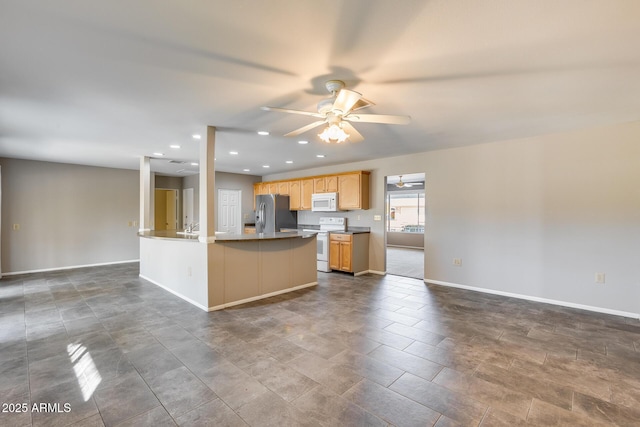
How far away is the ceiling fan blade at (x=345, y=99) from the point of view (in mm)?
2162

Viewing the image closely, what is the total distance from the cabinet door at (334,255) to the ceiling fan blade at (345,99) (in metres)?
3.85

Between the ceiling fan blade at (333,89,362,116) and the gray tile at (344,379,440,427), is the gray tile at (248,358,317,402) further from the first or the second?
the ceiling fan blade at (333,89,362,116)

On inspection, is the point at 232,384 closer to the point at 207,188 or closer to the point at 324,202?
the point at 207,188

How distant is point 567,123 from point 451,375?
3341 mm

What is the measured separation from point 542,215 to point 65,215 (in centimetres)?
902

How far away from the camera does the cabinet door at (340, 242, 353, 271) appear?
226 inches

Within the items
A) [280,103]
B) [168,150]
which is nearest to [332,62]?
[280,103]

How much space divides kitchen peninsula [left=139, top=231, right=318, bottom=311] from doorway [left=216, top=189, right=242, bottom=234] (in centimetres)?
291

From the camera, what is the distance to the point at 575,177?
3879mm

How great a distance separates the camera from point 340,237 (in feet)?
19.3

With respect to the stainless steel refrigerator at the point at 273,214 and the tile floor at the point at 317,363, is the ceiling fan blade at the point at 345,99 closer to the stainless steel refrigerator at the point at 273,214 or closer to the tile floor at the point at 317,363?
the tile floor at the point at 317,363

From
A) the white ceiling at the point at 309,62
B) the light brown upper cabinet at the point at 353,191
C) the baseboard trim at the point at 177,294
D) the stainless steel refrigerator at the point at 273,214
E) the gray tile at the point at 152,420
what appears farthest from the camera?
the stainless steel refrigerator at the point at 273,214

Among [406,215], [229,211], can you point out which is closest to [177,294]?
[229,211]

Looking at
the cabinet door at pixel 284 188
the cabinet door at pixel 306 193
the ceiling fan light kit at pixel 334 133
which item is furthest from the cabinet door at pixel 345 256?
the ceiling fan light kit at pixel 334 133
